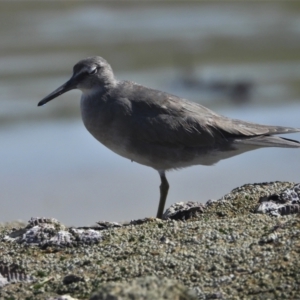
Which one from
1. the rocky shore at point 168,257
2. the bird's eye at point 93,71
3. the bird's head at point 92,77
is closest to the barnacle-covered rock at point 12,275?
the rocky shore at point 168,257

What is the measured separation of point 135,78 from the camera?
46.5 feet

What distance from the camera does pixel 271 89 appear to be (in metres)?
14.0

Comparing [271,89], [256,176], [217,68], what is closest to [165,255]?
[256,176]

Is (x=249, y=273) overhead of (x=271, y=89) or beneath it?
beneath

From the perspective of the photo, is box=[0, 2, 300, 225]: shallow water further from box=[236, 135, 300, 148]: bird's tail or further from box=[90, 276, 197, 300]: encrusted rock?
box=[90, 276, 197, 300]: encrusted rock

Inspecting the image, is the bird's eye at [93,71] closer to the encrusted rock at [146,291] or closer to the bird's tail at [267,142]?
the bird's tail at [267,142]

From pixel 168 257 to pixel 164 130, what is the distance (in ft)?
7.69

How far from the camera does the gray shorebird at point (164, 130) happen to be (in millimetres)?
6625

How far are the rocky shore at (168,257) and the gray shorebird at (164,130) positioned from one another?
1229 mm

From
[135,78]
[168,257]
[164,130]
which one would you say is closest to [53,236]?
[168,257]

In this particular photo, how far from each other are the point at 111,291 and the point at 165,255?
957 mm

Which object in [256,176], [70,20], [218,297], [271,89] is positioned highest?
[70,20]

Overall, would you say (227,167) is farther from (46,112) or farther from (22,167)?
(46,112)

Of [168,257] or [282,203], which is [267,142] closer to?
[282,203]
